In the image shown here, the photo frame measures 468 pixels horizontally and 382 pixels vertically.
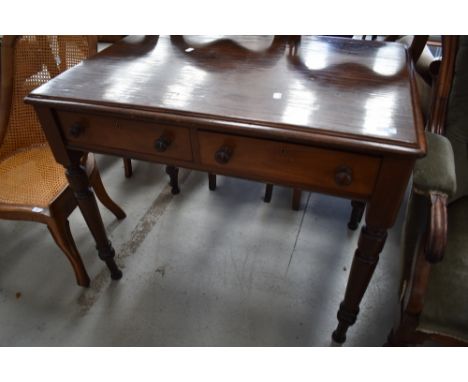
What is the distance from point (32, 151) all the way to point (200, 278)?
2.77ft

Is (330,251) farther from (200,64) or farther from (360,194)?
(200,64)

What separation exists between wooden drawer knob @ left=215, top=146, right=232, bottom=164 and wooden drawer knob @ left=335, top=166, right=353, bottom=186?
0.78ft

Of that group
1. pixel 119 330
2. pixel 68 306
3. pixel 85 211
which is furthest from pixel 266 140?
pixel 68 306

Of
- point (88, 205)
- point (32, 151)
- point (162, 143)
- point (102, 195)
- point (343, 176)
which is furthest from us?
point (102, 195)

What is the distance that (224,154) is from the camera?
0.75 m

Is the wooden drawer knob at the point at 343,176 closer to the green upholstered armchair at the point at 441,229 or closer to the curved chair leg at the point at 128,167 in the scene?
the green upholstered armchair at the point at 441,229

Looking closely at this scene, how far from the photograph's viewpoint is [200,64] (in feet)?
3.10

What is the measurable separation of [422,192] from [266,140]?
0.37 meters

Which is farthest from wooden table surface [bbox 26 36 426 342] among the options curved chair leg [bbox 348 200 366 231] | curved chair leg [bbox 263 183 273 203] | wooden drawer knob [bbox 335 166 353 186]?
curved chair leg [bbox 263 183 273 203]

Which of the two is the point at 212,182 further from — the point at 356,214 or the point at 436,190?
the point at 436,190

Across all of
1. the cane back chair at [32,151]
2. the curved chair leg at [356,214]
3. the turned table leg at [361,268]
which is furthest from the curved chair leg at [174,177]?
the turned table leg at [361,268]

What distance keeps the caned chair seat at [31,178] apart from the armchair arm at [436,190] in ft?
3.63

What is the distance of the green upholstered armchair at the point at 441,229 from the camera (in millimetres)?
735

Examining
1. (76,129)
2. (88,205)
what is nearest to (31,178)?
(88,205)
